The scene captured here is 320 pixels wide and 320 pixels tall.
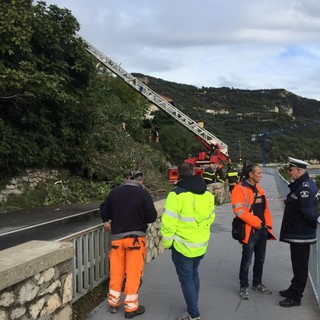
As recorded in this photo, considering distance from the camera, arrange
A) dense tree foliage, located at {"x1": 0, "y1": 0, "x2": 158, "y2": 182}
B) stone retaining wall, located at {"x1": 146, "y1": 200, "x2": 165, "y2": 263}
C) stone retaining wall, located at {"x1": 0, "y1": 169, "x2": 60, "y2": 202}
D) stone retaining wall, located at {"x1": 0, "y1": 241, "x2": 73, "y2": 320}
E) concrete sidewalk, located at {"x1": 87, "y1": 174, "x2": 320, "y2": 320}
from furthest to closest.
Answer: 1. stone retaining wall, located at {"x1": 0, "y1": 169, "x2": 60, "y2": 202}
2. dense tree foliage, located at {"x1": 0, "y1": 0, "x2": 158, "y2": 182}
3. stone retaining wall, located at {"x1": 146, "y1": 200, "x2": 165, "y2": 263}
4. concrete sidewalk, located at {"x1": 87, "y1": 174, "x2": 320, "y2": 320}
5. stone retaining wall, located at {"x1": 0, "y1": 241, "x2": 73, "y2": 320}

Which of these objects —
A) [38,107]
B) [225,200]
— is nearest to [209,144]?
[225,200]

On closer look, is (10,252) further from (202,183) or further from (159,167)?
(159,167)

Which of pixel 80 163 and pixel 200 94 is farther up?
pixel 200 94

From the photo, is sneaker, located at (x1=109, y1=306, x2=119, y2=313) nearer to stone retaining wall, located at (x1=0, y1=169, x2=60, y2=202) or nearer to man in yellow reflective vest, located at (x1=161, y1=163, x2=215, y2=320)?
man in yellow reflective vest, located at (x1=161, y1=163, x2=215, y2=320)

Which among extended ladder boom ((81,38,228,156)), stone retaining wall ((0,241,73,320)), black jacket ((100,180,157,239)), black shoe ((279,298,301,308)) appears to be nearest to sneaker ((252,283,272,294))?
black shoe ((279,298,301,308))

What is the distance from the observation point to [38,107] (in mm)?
17328

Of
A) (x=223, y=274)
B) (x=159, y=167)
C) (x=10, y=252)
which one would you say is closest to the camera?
(x=10, y=252)

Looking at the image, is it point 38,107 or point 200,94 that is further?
point 200,94

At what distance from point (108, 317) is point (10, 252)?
1432 mm

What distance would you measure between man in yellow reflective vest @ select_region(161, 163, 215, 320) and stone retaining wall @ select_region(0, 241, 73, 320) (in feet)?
3.48

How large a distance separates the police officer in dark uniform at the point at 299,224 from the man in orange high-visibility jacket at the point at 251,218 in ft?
→ 1.34

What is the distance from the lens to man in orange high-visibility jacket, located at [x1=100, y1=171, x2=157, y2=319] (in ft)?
15.8

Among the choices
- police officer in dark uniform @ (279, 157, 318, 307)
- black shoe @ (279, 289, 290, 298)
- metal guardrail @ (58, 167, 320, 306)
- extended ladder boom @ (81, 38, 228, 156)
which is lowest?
black shoe @ (279, 289, 290, 298)

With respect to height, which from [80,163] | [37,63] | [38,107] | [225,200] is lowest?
[225,200]
